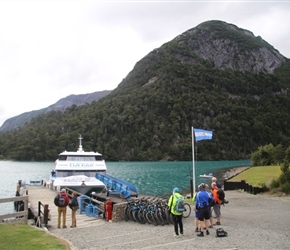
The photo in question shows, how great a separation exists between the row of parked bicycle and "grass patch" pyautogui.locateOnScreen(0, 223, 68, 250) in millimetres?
5115

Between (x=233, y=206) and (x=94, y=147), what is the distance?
174381 mm

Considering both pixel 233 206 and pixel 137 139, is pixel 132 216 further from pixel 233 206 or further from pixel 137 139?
pixel 137 139

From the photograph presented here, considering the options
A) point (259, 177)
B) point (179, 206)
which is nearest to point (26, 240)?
point (179, 206)

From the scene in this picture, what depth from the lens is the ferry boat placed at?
31406 millimetres

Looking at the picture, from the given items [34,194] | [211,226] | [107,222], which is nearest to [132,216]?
[107,222]

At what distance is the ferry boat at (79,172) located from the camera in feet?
103

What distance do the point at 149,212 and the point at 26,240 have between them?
625 centimetres

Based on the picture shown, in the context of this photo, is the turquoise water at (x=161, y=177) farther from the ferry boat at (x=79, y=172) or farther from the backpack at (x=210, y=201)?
the backpack at (x=210, y=201)

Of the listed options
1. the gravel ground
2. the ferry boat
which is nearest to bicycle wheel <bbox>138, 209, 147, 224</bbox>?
the gravel ground

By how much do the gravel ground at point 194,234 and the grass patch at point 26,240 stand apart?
691mm

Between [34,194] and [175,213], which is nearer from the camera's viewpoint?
[175,213]

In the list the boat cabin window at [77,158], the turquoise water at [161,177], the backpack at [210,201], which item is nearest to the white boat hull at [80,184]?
the boat cabin window at [77,158]

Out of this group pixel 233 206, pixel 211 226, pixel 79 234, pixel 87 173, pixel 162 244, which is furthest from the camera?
pixel 87 173

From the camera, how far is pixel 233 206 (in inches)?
851
